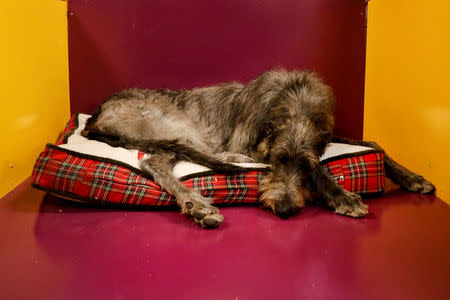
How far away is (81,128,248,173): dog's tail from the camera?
2.46 m

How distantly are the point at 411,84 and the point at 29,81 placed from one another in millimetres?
2826

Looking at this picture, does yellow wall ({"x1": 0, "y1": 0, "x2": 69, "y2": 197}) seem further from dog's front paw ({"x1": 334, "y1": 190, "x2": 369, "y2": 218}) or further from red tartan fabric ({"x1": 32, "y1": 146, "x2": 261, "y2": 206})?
dog's front paw ({"x1": 334, "y1": 190, "x2": 369, "y2": 218})

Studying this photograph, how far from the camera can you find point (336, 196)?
237cm

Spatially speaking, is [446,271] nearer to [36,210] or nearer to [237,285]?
[237,285]

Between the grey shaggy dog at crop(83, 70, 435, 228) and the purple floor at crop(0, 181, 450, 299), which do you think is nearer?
the purple floor at crop(0, 181, 450, 299)

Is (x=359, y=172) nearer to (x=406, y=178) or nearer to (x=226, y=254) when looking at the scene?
(x=406, y=178)

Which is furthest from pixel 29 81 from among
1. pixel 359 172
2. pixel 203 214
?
pixel 359 172

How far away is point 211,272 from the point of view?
1639 millimetres

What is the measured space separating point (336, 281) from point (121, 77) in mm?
2819

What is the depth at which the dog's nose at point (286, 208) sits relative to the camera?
2.21 metres

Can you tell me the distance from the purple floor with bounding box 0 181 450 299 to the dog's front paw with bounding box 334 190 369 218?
0.15ft

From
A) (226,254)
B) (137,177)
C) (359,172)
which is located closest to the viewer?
(226,254)

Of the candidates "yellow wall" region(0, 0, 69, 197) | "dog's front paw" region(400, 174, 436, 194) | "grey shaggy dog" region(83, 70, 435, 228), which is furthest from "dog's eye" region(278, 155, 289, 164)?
"yellow wall" region(0, 0, 69, 197)

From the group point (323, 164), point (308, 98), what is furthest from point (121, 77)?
point (323, 164)
